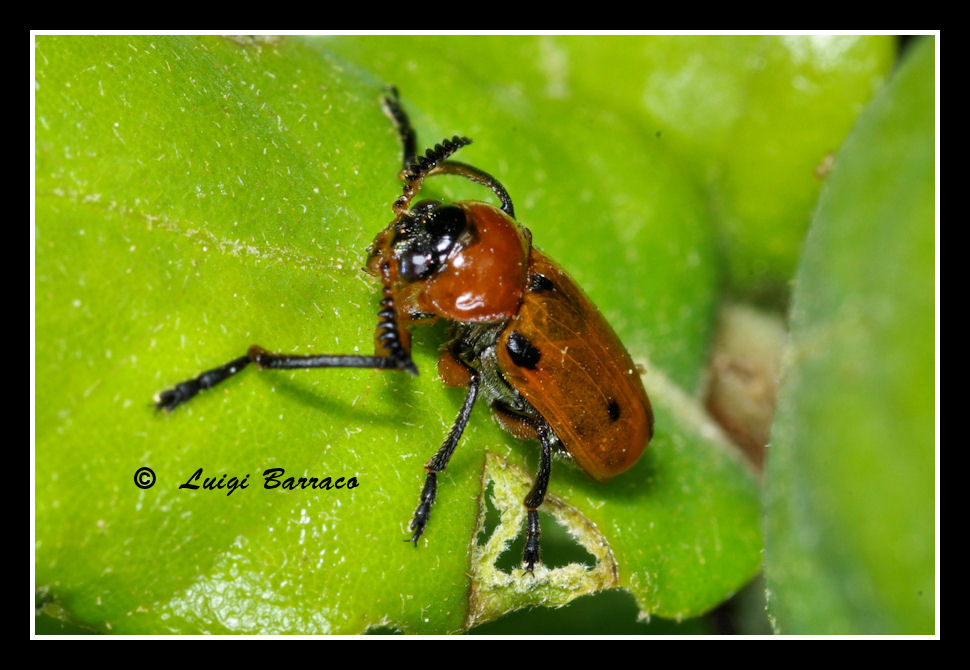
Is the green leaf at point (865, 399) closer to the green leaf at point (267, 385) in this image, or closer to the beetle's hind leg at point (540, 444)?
the green leaf at point (267, 385)

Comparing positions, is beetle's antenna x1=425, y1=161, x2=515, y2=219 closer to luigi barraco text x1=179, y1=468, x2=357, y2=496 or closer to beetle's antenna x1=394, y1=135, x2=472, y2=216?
beetle's antenna x1=394, y1=135, x2=472, y2=216

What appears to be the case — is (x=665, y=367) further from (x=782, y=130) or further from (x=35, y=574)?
(x=35, y=574)

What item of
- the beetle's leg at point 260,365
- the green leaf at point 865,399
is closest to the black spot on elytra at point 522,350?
the beetle's leg at point 260,365

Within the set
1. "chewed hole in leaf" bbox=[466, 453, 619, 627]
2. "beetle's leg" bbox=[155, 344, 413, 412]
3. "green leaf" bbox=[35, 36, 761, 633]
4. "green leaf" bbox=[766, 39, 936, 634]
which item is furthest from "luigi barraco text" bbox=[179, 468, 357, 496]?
"green leaf" bbox=[766, 39, 936, 634]

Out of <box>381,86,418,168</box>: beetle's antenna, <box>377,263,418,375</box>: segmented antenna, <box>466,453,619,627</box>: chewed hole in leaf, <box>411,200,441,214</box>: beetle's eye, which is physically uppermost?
<box>381,86,418,168</box>: beetle's antenna

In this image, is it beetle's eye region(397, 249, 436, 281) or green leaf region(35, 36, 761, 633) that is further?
beetle's eye region(397, 249, 436, 281)

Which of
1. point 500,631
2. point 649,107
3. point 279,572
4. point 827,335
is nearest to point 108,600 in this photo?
point 279,572
